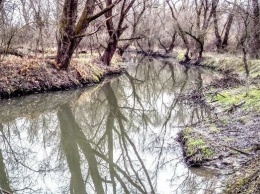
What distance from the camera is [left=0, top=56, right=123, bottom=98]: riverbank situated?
15211 millimetres

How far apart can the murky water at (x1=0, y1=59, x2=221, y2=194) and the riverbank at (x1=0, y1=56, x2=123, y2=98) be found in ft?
2.44

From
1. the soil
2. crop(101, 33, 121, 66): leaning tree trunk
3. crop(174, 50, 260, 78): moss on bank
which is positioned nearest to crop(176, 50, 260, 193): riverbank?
the soil

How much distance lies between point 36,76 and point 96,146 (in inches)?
345

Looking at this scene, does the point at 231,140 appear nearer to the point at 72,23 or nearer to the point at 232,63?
the point at 72,23

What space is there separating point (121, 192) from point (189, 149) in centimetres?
204

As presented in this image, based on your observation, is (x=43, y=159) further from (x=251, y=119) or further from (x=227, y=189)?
(x=251, y=119)

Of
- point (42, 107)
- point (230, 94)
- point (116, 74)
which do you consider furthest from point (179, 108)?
point (116, 74)

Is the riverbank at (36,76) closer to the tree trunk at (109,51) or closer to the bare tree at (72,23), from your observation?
the bare tree at (72,23)

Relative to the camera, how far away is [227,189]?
5.39 meters

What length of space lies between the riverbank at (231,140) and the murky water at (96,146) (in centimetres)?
36

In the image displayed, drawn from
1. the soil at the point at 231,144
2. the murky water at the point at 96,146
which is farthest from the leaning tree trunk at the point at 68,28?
the soil at the point at 231,144

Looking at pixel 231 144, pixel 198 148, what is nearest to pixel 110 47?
pixel 198 148

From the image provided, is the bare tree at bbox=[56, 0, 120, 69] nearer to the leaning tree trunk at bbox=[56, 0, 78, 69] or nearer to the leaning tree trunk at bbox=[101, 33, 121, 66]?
the leaning tree trunk at bbox=[56, 0, 78, 69]

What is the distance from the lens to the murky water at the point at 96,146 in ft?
21.1
